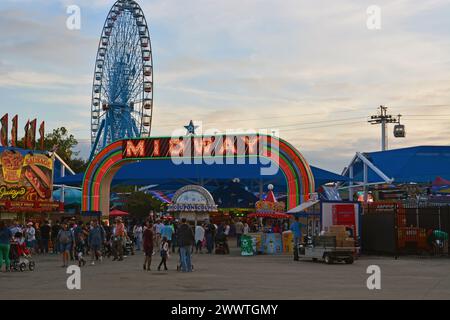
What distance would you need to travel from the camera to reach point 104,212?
41.2 meters

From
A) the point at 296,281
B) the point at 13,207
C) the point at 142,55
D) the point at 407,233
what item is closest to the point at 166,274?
the point at 296,281

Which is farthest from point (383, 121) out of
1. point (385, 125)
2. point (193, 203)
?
point (193, 203)

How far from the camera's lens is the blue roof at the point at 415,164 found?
54938mm

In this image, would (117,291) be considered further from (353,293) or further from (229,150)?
(229,150)

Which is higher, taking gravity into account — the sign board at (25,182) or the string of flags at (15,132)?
the string of flags at (15,132)

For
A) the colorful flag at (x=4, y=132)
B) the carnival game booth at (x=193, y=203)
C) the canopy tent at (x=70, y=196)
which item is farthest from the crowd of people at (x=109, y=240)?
the canopy tent at (x=70, y=196)

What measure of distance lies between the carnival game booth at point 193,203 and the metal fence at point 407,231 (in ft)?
42.4

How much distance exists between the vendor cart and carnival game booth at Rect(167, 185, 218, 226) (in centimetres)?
1571

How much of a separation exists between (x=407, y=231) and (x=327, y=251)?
17.1 feet

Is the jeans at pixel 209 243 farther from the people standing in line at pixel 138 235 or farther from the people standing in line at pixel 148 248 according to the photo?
the people standing in line at pixel 148 248

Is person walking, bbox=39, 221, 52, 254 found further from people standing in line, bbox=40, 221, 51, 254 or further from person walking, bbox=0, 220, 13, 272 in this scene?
person walking, bbox=0, 220, 13, 272

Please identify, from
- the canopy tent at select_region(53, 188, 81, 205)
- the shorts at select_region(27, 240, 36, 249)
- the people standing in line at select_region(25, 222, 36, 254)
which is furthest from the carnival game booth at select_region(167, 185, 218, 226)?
the canopy tent at select_region(53, 188, 81, 205)

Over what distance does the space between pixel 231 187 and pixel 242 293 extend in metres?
42.6
